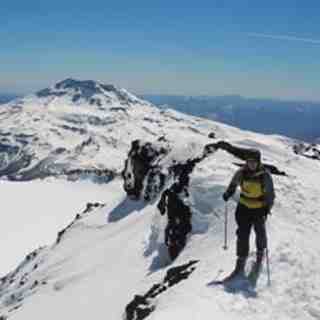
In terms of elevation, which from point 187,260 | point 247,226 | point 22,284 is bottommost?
point 22,284

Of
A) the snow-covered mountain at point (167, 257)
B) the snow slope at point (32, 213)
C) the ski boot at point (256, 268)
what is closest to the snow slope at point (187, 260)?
the snow-covered mountain at point (167, 257)

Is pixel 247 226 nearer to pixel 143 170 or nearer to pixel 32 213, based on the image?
pixel 143 170

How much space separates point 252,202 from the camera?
1773 centimetres

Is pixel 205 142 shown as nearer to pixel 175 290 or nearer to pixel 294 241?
pixel 294 241

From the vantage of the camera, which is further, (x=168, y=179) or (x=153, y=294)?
(x=168, y=179)

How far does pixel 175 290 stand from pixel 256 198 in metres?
3.86

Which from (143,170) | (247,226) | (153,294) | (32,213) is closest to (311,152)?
(143,170)

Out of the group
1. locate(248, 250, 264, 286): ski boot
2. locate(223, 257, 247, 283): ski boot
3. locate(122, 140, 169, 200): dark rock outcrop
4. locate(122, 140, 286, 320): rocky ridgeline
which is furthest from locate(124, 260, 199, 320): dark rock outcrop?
locate(122, 140, 169, 200): dark rock outcrop

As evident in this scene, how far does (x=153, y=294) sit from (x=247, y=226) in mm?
4798

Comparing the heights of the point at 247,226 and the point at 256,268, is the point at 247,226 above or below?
above

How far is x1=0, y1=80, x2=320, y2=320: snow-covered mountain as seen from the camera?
1716 cm

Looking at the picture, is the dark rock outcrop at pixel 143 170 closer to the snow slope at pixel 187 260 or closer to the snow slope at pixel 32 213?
the snow slope at pixel 187 260

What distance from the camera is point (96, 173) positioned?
631 feet

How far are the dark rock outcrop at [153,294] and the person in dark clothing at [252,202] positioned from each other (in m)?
2.80
